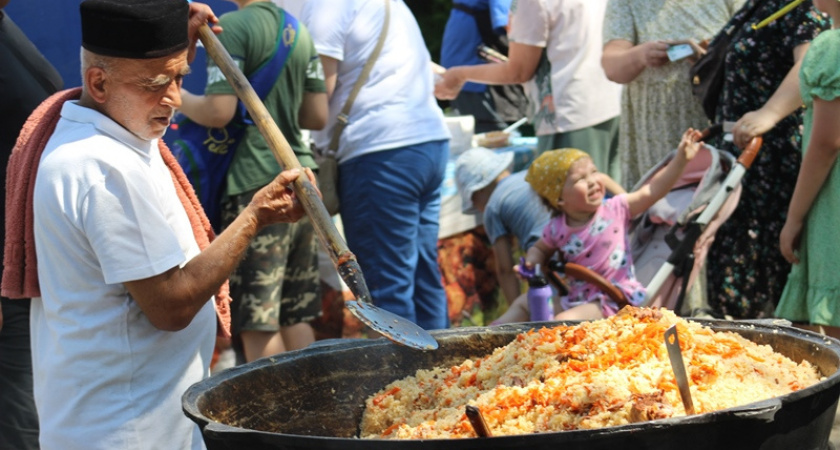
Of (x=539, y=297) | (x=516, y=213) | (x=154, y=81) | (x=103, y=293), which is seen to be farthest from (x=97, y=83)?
(x=516, y=213)

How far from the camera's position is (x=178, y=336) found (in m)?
2.89

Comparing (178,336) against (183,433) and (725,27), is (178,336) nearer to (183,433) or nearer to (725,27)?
(183,433)

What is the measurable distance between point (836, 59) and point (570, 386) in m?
2.02

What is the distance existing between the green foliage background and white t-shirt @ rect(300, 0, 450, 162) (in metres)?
9.16

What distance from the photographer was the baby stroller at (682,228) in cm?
458

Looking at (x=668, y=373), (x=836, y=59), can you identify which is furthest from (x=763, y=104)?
(x=668, y=373)

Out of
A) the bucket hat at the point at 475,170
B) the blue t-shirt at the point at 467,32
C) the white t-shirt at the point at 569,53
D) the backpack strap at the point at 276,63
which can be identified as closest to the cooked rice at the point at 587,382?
the backpack strap at the point at 276,63

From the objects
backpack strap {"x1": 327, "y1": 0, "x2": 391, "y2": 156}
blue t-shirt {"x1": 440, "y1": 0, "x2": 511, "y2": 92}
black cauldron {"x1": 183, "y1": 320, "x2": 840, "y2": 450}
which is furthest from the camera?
blue t-shirt {"x1": 440, "y1": 0, "x2": 511, "y2": 92}

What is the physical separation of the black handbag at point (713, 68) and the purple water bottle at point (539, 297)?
3.51 feet

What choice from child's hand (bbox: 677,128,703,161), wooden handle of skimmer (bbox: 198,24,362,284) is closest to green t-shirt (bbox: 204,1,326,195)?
wooden handle of skimmer (bbox: 198,24,362,284)

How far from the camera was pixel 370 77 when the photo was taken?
5211 mm

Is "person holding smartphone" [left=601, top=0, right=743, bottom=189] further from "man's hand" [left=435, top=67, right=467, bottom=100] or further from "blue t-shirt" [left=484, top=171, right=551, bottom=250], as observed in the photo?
"man's hand" [left=435, top=67, right=467, bottom=100]

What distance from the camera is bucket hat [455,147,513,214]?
6156 millimetres

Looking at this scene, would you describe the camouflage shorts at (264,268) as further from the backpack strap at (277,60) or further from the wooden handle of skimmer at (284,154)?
the wooden handle of skimmer at (284,154)
